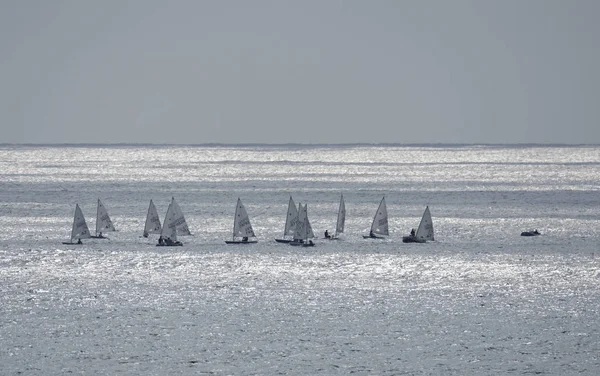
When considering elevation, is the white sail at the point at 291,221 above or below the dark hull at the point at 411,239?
above

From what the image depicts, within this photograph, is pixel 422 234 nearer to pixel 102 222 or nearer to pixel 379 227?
pixel 379 227

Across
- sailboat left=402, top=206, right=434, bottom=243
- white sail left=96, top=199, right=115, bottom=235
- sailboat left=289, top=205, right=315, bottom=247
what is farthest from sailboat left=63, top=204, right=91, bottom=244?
sailboat left=402, top=206, right=434, bottom=243

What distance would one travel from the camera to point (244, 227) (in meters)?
83.2

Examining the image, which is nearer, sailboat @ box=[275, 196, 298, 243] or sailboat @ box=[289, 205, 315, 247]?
sailboat @ box=[289, 205, 315, 247]

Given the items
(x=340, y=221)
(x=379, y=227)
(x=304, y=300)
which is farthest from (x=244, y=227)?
(x=304, y=300)

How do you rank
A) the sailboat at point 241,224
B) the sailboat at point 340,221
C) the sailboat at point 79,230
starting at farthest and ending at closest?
the sailboat at point 340,221 → the sailboat at point 79,230 → the sailboat at point 241,224

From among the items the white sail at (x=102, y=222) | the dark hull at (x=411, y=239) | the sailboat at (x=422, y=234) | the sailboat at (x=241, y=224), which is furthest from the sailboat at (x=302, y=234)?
the white sail at (x=102, y=222)

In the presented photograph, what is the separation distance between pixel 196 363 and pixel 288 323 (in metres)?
9.13

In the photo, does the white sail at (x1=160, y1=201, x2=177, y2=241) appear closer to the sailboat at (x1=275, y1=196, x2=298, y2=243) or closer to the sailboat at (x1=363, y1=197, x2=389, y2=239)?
the sailboat at (x1=275, y1=196, x2=298, y2=243)

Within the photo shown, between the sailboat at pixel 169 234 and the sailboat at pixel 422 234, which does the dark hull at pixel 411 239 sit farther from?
the sailboat at pixel 169 234

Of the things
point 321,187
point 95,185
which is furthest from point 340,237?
point 95,185

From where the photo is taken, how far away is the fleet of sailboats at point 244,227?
8269cm

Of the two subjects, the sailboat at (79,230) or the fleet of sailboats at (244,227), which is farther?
the sailboat at (79,230)

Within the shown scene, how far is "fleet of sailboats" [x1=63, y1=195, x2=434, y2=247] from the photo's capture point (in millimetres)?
Result: 82688
